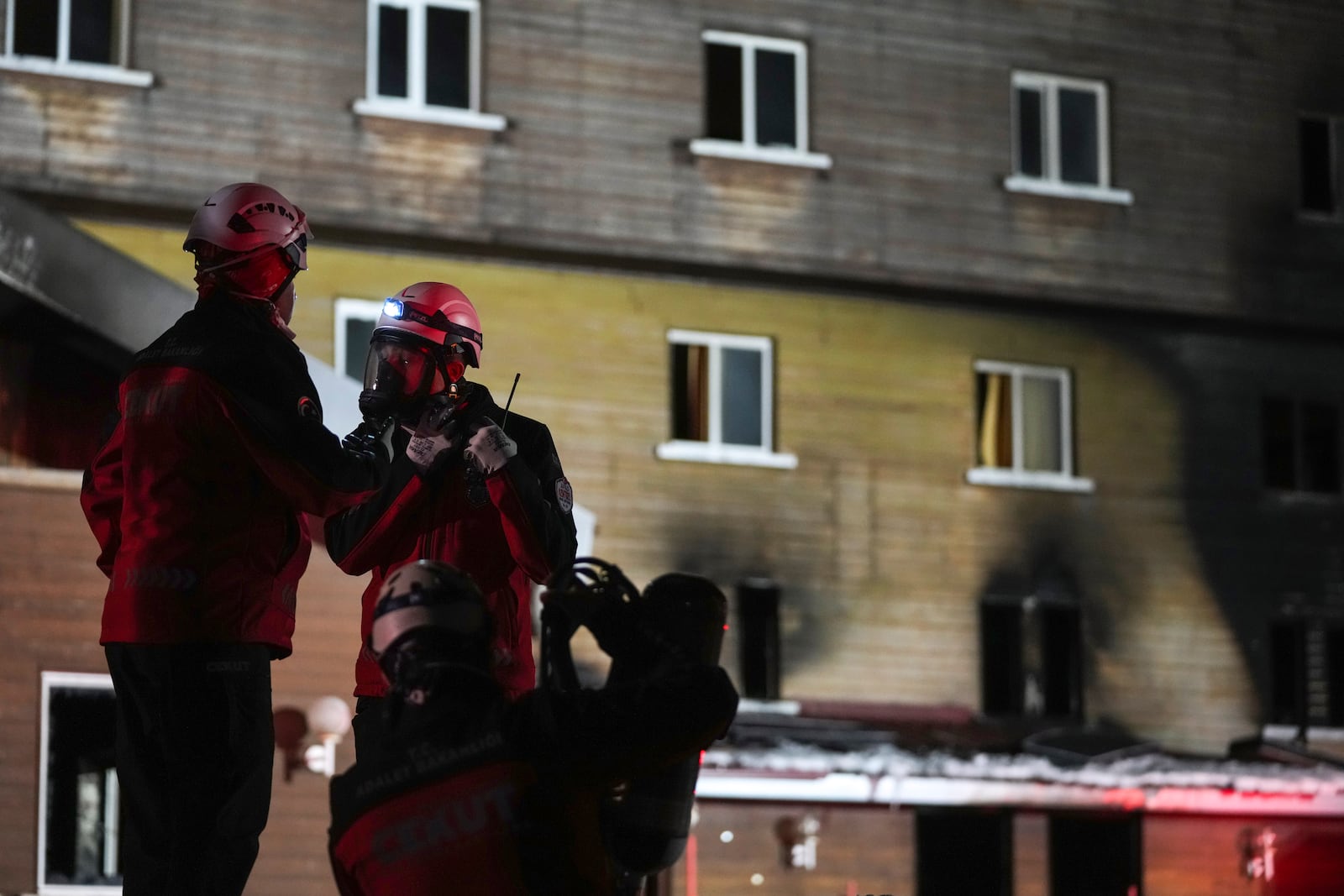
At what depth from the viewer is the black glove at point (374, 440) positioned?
6059 millimetres

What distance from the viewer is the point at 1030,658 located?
26.9m

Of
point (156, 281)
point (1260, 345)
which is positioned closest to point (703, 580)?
point (156, 281)

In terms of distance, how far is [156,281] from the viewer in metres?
13.7

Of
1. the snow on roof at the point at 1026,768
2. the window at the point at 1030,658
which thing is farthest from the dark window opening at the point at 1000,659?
the snow on roof at the point at 1026,768

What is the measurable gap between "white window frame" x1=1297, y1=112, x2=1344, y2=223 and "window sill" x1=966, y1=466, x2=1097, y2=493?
4.68 m

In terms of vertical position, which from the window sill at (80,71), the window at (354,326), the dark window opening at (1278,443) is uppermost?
the window sill at (80,71)

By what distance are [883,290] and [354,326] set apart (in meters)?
6.22

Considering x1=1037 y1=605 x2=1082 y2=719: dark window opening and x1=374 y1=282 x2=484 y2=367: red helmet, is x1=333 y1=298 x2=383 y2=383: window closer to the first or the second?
x1=1037 y1=605 x2=1082 y2=719: dark window opening

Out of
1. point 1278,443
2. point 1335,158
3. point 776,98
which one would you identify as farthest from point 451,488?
point 1335,158

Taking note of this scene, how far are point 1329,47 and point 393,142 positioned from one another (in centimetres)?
1216

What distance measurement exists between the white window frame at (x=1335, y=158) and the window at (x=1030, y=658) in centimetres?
602

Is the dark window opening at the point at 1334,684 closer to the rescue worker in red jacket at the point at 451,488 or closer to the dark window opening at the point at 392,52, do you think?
the dark window opening at the point at 392,52

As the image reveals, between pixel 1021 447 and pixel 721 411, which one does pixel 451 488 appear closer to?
pixel 721 411

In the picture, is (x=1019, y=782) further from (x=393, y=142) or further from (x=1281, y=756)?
(x=393, y=142)
